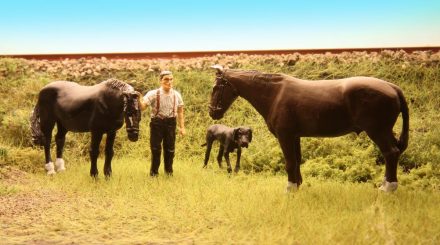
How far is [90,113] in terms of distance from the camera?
26.2 feet

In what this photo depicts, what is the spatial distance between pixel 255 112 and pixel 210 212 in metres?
5.94

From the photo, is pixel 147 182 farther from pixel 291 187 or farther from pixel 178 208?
pixel 291 187

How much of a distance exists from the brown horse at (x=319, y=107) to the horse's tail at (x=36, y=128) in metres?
4.01

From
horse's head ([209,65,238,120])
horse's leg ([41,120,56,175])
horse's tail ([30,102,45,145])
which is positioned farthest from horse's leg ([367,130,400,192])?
horse's tail ([30,102,45,145])

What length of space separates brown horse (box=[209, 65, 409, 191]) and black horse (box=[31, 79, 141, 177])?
4.85 ft

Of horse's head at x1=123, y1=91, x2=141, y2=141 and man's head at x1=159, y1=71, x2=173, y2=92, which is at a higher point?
man's head at x1=159, y1=71, x2=173, y2=92

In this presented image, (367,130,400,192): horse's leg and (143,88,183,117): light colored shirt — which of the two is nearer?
(367,130,400,192): horse's leg

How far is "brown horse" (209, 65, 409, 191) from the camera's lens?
5910 mm

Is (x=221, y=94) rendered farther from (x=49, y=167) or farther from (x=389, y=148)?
(x=49, y=167)

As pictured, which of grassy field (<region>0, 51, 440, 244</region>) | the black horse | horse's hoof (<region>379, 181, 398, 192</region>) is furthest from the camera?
the black horse

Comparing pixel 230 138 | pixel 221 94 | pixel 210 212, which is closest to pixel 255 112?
pixel 230 138

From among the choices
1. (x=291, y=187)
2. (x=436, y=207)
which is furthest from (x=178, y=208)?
(x=436, y=207)

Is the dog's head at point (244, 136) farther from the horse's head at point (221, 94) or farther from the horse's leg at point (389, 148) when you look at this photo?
the horse's leg at point (389, 148)

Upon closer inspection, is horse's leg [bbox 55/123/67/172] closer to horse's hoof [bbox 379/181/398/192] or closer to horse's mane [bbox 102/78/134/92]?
horse's mane [bbox 102/78/134/92]
